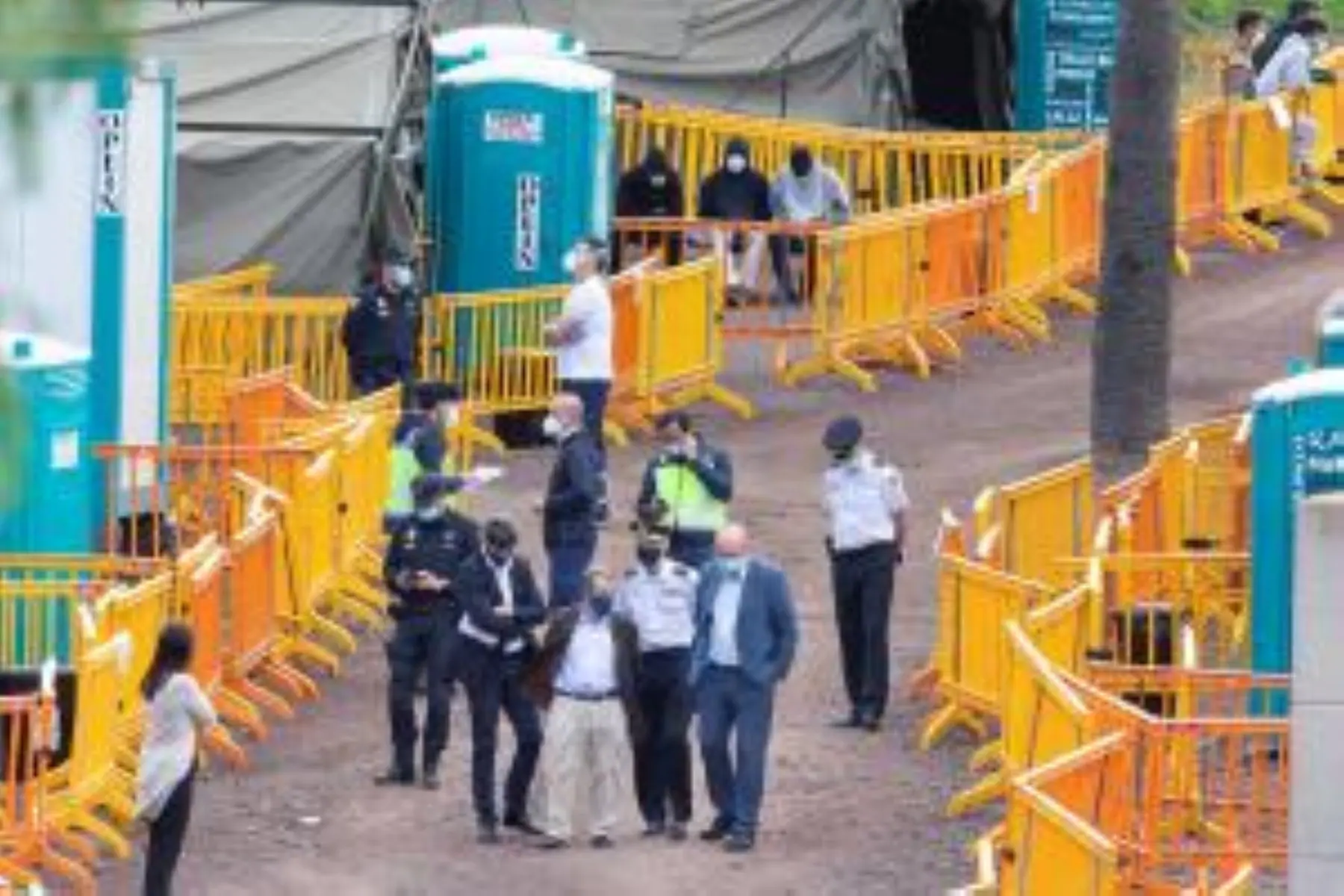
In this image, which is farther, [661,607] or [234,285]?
[234,285]

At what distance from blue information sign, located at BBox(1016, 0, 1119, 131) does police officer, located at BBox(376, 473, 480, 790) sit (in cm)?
1801

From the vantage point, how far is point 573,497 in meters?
21.4

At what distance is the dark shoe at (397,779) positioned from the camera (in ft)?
63.3

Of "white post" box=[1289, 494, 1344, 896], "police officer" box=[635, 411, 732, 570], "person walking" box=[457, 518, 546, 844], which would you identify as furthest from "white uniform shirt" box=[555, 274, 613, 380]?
"white post" box=[1289, 494, 1344, 896]

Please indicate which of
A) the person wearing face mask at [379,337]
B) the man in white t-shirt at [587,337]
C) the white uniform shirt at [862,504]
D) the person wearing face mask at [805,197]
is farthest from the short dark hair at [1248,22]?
the white uniform shirt at [862,504]

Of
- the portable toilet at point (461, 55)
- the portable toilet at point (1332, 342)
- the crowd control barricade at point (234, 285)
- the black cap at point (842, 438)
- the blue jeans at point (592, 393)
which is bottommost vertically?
the black cap at point (842, 438)

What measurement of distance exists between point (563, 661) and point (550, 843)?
939mm

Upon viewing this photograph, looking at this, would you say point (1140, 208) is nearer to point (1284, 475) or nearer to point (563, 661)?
point (1284, 475)

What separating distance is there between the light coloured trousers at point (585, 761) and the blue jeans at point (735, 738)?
374mm

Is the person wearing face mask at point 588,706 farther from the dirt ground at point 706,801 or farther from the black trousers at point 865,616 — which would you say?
the black trousers at point 865,616

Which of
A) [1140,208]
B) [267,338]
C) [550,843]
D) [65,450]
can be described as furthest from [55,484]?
[267,338]

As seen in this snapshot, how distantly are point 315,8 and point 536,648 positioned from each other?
547 inches

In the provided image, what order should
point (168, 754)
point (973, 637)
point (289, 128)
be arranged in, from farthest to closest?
1. point (289, 128)
2. point (973, 637)
3. point (168, 754)

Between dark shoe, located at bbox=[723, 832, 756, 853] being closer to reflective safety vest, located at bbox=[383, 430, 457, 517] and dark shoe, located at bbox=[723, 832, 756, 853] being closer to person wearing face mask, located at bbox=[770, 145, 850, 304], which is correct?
reflective safety vest, located at bbox=[383, 430, 457, 517]
